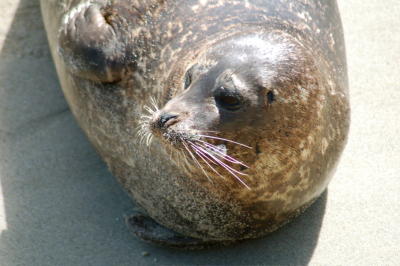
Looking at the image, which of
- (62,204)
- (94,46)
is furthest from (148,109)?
(62,204)

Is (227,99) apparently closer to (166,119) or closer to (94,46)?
(166,119)

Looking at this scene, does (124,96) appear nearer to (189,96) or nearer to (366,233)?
(189,96)

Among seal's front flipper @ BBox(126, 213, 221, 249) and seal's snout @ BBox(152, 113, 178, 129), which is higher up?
seal's snout @ BBox(152, 113, 178, 129)

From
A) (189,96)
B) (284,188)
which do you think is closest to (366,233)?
(284,188)

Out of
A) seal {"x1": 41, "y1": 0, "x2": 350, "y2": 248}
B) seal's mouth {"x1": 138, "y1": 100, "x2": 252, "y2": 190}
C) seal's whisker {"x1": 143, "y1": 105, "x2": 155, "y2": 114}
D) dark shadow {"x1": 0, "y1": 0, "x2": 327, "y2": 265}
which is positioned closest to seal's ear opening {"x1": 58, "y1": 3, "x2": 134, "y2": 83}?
seal {"x1": 41, "y1": 0, "x2": 350, "y2": 248}

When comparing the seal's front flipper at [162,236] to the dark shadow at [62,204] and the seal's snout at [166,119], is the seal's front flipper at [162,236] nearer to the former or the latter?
the dark shadow at [62,204]

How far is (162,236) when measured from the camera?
4148 millimetres

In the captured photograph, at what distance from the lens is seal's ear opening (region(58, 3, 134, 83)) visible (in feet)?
13.0

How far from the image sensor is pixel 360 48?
17.8 feet

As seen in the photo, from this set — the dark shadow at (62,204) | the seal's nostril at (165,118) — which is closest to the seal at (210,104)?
the seal's nostril at (165,118)

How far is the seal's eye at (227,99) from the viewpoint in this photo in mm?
3188

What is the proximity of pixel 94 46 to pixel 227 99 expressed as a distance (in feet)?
3.70

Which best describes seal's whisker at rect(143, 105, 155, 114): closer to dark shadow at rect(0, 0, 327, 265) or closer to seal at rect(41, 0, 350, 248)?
seal at rect(41, 0, 350, 248)

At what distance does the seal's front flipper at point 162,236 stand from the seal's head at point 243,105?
0.87 metres
